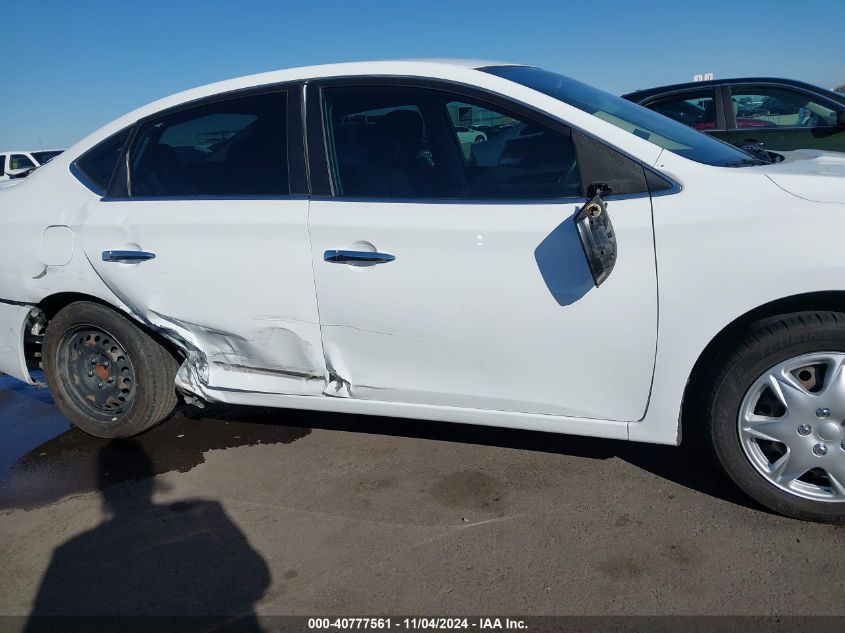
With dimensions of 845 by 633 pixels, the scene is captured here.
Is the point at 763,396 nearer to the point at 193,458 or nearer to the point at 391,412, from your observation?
the point at 391,412

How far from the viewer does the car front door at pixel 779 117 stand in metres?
7.07

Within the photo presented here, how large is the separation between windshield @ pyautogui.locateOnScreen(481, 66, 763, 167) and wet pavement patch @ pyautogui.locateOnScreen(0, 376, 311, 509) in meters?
2.16

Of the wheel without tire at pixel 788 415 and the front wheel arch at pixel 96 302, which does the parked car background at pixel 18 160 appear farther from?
the wheel without tire at pixel 788 415

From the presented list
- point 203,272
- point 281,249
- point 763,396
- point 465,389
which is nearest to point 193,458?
point 203,272

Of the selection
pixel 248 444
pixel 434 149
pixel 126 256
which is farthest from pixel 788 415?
pixel 126 256

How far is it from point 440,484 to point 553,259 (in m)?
1.20

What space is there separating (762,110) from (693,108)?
0.66 metres

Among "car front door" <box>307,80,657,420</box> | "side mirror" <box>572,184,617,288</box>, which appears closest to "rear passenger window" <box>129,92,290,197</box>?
"car front door" <box>307,80,657,420</box>

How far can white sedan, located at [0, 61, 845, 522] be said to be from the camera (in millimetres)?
2602

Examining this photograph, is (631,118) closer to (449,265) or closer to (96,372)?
(449,265)

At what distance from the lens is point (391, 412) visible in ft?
10.6

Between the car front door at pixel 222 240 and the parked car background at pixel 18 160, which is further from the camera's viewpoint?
the parked car background at pixel 18 160

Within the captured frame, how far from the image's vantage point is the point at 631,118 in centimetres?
315

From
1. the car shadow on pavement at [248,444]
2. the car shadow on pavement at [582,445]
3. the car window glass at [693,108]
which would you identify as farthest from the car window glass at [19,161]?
the car shadow on pavement at [582,445]
